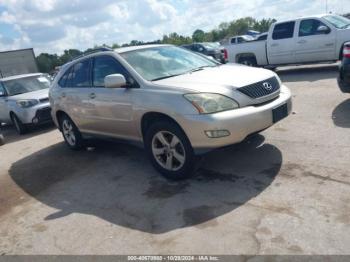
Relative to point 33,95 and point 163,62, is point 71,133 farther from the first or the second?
point 33,95

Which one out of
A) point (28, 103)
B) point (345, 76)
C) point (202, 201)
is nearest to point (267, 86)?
point (202, 201)

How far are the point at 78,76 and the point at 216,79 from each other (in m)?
2.83

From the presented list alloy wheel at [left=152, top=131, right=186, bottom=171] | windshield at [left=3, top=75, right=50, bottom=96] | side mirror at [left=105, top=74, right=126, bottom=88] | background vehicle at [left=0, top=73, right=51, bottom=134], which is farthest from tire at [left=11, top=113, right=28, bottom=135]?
alloy wheel at [left=152, top=131, right=186, bottom=171]

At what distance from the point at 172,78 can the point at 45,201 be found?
2342mm

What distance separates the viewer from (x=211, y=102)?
4.22 meters

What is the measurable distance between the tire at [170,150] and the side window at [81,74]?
1.92m

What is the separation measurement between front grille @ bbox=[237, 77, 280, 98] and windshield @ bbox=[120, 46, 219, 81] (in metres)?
1.10

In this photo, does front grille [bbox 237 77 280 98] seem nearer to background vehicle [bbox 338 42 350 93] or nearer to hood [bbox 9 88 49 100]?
background vehicle [bbox 338 42 350 93]

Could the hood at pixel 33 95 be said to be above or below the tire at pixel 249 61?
above

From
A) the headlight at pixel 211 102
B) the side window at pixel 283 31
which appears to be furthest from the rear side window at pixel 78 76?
the side window at pixel 283 31

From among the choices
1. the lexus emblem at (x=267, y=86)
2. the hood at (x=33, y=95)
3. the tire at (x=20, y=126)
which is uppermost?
the lexus emblem at (x=267, y=86)

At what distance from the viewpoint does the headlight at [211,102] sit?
13.8ft

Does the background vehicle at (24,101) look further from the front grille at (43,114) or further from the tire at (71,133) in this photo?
the tire at (71,133)

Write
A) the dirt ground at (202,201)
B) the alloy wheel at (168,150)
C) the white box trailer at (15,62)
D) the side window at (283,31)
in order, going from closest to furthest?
1. the dirt ground at (202,201)
2. the alloy wheel at (168,150)
3. the side window at (283,31)
4. the white box trailer at (15,62)
